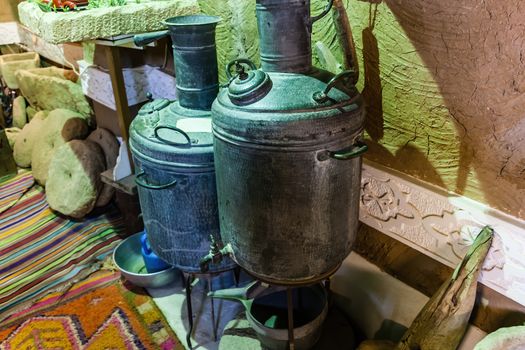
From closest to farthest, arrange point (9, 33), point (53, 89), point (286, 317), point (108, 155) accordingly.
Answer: point (286, 317) < point (108, 155) < point (53, 89) < point (9, 33)

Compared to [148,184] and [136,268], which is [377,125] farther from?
[136,268]

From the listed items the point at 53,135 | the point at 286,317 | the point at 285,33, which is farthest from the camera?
the point at 53,135

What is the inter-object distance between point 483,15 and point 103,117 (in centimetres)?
325

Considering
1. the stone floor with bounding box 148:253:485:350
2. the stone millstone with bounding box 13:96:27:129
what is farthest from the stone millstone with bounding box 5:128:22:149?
the stone floor with bounding box 148:253:485:350

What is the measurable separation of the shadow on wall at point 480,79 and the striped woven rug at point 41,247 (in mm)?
2496

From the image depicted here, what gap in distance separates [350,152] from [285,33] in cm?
46

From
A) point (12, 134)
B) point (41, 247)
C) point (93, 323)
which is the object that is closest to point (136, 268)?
point (93, 323)

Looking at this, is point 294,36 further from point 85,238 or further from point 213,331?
point 85,238

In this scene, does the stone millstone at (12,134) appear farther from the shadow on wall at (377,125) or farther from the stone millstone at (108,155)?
the shadow on wall at (377,125)

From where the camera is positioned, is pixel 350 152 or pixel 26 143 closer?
pixel 350 152

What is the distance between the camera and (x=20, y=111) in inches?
192

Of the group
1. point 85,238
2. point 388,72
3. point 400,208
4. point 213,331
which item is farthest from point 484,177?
point 85,238

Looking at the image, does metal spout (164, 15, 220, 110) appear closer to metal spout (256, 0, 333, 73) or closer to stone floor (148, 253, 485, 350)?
metal spout (256, 0, 333, 73)

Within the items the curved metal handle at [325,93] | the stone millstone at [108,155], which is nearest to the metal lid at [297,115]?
the curved metal handle at [325,93]
